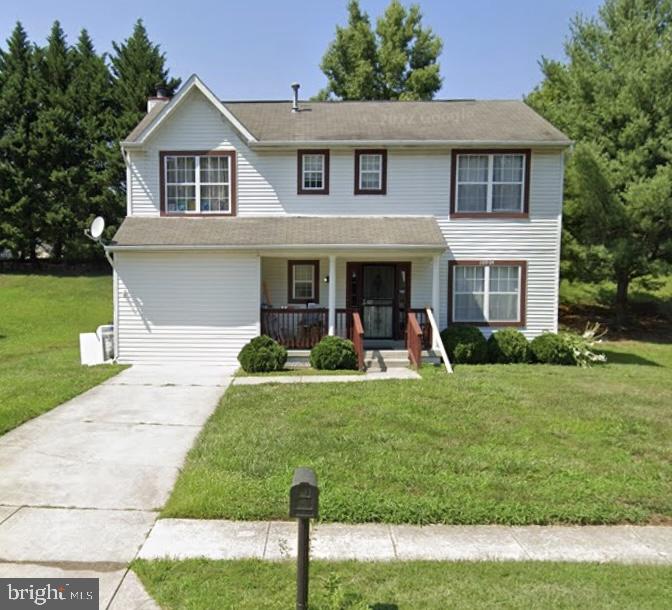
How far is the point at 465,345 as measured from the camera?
41.2ft

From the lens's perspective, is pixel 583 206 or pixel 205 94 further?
pixel 583 206

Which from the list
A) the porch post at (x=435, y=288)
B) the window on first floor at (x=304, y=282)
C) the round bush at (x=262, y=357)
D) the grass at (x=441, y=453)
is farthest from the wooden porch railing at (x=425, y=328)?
the round bush at (x=262, y=357)

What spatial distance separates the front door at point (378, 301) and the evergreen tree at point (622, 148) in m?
8.16

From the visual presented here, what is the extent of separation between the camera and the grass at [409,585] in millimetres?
3299

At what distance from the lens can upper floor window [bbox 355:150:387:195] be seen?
14.0 metres

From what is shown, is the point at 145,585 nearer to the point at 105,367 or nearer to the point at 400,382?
the point at 400,382

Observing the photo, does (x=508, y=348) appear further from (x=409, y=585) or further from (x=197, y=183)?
(x=409, y=585)

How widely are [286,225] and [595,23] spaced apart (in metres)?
15.3

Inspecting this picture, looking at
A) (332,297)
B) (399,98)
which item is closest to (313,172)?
(332,297)

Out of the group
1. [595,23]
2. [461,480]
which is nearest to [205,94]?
[461,480]

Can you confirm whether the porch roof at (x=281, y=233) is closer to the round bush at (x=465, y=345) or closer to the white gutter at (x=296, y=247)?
the white gutter at (x=296, y=247)

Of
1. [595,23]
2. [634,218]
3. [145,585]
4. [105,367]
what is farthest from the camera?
[595,23]

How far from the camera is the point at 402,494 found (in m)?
4.97

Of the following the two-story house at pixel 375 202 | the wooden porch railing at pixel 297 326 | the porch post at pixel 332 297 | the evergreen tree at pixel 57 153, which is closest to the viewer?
the porch post at pixel 332 297
